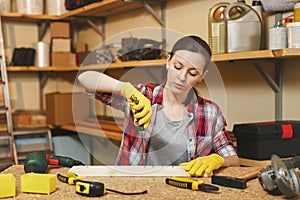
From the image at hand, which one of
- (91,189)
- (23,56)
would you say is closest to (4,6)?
(23,56)

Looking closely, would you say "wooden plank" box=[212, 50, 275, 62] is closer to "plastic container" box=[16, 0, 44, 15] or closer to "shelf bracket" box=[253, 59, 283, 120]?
"shelf bracket" box=[253, 59, 283, 120]

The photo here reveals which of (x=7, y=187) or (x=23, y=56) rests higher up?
(x=23, y=56)

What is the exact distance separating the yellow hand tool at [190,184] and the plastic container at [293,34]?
880 mm

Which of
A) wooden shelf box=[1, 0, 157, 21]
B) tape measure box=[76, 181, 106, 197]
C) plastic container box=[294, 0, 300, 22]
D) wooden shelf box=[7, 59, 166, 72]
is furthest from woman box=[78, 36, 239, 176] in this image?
wooden shelf box=[1, 0, 157, 21]

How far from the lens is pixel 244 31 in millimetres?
2021

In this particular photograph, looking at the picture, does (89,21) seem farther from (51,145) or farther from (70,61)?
(51,145)

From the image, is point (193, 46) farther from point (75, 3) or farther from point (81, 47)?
point (81, 47)

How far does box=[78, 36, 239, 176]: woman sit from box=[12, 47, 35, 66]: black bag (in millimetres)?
2084

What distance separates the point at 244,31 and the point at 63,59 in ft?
6.40

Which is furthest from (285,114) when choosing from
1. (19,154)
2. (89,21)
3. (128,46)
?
(19,154)

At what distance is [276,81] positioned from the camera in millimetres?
2158

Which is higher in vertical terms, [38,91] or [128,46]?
[128,46]

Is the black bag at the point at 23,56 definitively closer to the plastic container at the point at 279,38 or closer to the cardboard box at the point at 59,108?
the cardboard box at the point at 59,108

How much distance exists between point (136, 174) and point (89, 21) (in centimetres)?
246
